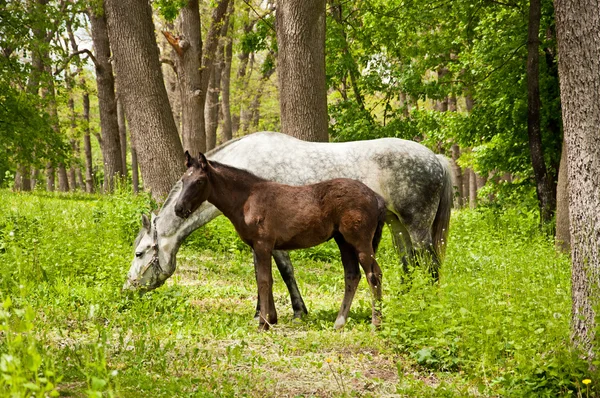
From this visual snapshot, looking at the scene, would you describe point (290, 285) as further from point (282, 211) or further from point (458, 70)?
point (458, 70)

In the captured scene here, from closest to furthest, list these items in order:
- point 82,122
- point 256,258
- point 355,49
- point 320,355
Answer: point 320,355 → point 256,258 → point 355,49 → point 82,122

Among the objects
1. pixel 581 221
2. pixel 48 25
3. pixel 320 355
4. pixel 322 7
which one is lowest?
pixel 320 355

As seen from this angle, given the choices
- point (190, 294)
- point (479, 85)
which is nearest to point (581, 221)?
point (190, 294)

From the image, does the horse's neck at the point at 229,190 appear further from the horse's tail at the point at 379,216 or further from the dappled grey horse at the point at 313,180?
the horse's tail at the point at 379,216

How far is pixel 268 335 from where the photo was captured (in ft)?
23.8

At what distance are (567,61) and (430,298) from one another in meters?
2.53

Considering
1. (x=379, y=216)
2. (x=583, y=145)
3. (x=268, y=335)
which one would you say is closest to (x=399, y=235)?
(x=379, y=216)

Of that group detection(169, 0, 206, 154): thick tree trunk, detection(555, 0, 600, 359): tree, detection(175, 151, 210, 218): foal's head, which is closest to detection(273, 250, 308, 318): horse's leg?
detection(175, 151, 210, 218): foal's head

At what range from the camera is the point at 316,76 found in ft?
41.3

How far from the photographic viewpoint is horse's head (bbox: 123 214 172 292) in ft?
27.7

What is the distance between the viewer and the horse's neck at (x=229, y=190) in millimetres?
7605

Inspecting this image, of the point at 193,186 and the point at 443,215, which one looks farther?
the point at 443,215

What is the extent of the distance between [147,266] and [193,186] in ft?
5.19

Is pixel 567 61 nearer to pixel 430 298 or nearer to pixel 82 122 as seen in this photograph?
pixel 430 298
